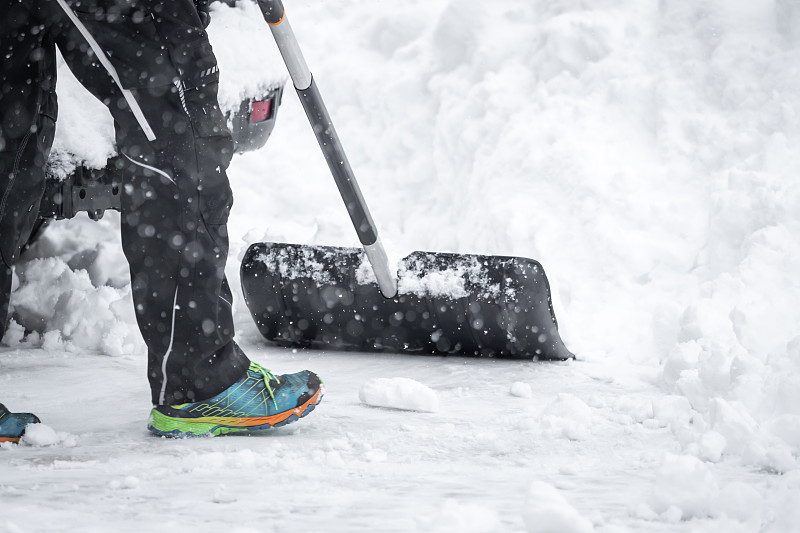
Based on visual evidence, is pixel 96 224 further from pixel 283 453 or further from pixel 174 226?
pixel 283 453

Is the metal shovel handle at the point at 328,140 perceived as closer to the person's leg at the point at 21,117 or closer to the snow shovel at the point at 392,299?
the snow shovel at the point at 392,299

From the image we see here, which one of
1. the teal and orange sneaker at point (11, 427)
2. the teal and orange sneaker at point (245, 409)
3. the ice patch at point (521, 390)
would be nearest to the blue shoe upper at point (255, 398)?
the teal and orange sneaker at point (245, 409)

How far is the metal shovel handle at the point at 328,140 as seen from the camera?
2.53m

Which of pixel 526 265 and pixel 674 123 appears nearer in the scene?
pixel 526 265

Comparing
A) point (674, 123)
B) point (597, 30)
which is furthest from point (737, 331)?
point (597, 30)

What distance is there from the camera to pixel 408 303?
10.4 ft

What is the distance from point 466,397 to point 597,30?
9.96ft

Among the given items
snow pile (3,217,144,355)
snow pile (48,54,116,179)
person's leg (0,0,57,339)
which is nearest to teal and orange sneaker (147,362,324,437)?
person's leg (0,0,57,339)

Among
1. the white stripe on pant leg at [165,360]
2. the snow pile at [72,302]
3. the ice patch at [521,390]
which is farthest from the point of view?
the snow pile at [72,302]

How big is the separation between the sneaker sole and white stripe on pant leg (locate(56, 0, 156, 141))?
2.29 ft

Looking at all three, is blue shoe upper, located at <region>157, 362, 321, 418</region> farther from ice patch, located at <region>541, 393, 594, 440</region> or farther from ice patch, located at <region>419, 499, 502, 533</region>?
ice patch, located at <region>419, 499, 502, 533</region>

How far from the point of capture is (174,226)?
2033 millimetres

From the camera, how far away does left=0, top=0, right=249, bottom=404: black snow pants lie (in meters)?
1.97

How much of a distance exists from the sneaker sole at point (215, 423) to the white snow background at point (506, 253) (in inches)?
1.4
